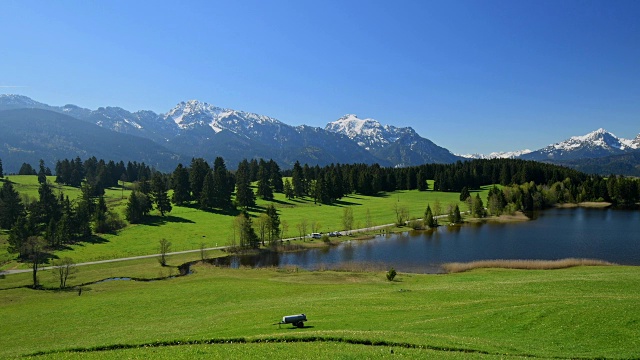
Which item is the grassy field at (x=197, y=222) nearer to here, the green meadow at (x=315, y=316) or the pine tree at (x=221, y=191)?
the pine tree at (x=221, y=191)

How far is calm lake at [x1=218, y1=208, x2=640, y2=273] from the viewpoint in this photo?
76.8 meters

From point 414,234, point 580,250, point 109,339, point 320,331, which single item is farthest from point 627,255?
point 109,339

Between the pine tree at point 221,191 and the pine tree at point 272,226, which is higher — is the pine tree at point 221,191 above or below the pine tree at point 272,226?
above

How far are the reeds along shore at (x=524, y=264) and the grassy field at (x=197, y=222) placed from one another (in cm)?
4754

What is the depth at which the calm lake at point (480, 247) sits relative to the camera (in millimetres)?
76812

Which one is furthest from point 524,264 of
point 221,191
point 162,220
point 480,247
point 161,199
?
point 161,199

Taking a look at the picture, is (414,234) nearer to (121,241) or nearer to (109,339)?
(121,241)

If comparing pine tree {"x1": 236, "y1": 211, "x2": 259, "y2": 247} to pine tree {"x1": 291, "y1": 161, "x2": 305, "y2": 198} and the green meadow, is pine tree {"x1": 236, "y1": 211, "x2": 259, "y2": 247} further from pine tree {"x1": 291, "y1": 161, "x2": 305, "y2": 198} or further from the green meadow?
pine tree {"x1": 291, "y1": 161, "x2": 305, "y2": 198}

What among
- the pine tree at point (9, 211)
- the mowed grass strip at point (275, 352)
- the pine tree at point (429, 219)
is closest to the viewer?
the mowed grass strip at point (275, 352)

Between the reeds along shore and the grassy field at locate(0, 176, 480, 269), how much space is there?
47.5 m

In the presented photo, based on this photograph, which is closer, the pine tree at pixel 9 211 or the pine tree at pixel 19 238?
the pine tree at pixel 19 238

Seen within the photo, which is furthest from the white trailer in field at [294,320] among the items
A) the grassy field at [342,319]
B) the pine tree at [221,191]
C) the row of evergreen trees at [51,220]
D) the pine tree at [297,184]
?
the pine tree at [297,184]

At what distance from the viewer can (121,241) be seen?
93438mm

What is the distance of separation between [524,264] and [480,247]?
19382mm
